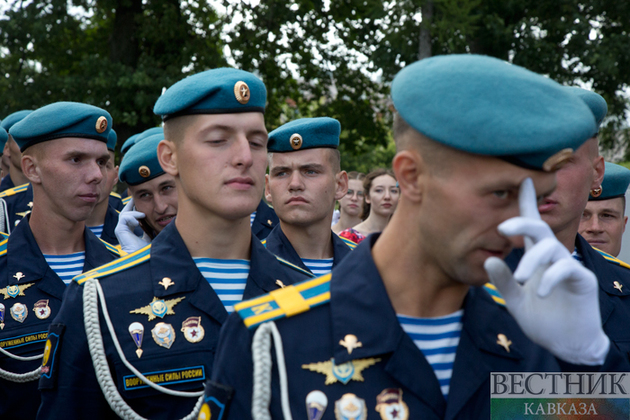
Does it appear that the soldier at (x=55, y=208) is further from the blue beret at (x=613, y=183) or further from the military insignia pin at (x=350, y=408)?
the blue beret at (x=613, y=183)

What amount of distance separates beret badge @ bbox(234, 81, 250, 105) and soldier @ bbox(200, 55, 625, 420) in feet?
3.80

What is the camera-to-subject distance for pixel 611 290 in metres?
3.56

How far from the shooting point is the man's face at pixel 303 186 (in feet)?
15.5

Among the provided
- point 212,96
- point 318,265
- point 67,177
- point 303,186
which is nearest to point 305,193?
point 303,186

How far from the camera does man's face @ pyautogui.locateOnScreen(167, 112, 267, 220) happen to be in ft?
9.96

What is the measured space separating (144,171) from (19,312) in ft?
3.93

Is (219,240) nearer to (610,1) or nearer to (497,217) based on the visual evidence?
(497,217)

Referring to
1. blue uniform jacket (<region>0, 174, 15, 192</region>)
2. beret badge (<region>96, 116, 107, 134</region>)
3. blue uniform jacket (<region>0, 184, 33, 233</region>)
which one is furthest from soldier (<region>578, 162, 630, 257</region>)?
blue uniform jacket (<region>0, 174, 15, 192</region>)

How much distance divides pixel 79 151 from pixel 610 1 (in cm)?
1344

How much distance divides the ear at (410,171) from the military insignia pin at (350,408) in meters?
0.58

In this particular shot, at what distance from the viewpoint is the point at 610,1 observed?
1484cm

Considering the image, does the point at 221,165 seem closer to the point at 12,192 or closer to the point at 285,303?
the point at 285,303

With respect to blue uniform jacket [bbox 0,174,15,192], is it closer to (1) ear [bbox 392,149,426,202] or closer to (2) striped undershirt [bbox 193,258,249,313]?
(2) striped undershirt [bbox 193,258,249,313]

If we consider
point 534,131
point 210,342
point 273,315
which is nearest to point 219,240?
point 210,342
